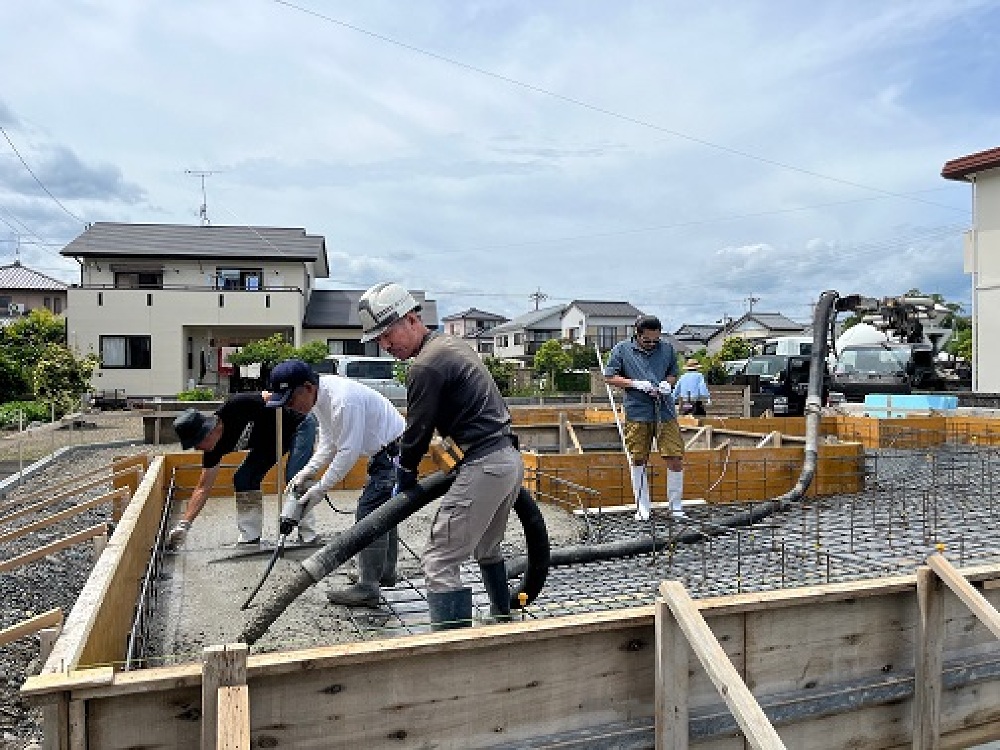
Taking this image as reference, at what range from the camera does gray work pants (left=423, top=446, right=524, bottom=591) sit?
108 inches

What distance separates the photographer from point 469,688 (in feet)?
7.22

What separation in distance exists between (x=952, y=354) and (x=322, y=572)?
3320 cm

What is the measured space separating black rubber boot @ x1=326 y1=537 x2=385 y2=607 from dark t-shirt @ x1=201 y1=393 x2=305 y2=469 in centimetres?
145

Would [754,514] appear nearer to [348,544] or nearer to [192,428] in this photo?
[348,544]

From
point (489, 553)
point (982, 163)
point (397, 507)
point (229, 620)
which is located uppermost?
point (982, 163)

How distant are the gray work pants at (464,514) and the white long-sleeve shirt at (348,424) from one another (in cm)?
118

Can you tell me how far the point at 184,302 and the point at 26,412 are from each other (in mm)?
9407

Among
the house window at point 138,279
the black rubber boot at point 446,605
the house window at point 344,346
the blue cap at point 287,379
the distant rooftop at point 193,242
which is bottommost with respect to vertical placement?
the black rubber boot at point 446,605

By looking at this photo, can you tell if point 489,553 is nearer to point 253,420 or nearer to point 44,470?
point 253,420

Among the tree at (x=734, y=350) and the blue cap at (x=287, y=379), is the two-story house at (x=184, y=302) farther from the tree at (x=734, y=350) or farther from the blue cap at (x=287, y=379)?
the blue cap at (x=287, y=379)

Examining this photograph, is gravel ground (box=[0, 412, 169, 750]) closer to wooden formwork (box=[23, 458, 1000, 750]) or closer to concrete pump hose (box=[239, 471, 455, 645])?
wooden formwork (box=[23, 458, 1000, 750])

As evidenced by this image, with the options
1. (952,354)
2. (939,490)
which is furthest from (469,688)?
(952,354)

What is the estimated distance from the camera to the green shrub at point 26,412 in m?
14.1

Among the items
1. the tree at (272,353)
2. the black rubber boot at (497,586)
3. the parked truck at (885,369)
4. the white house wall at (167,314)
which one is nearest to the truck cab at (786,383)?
the parked truck at (885,369)
